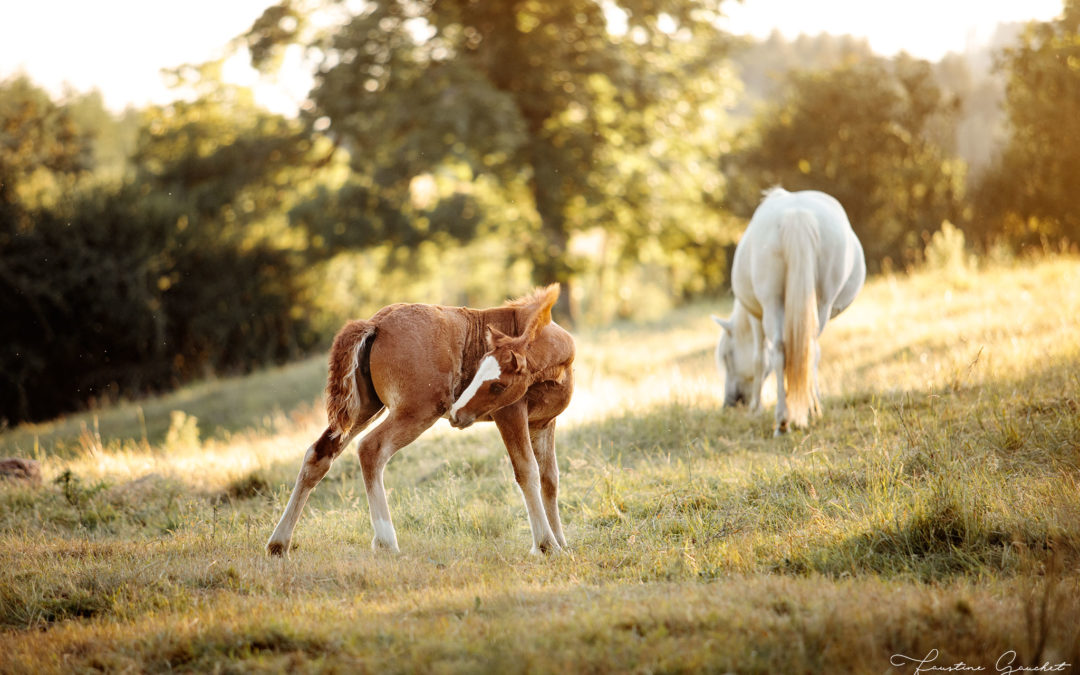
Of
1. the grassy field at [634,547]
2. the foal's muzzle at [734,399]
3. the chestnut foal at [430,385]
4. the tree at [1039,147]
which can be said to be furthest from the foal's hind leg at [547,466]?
the tree at [1039,147]

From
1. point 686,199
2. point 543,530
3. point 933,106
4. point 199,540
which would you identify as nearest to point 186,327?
point 686,199

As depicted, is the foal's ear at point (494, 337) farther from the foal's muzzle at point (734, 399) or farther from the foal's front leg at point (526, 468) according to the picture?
the foal's muzzle at point (734, 399)

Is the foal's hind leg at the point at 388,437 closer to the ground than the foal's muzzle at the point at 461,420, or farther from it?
closer to the ground

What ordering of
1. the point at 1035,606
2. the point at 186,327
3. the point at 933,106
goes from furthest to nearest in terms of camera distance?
1. the point at 933,106
2. the point at 186,327
3. the point at 1035,606

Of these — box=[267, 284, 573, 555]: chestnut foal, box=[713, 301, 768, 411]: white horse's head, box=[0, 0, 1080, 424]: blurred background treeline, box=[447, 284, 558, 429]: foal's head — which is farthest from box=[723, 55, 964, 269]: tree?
→ box=[447, 284, 558, 429]: foal's head

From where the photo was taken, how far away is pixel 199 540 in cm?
537

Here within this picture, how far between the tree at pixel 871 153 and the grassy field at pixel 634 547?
1531 cm

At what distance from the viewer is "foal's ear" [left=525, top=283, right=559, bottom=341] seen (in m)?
4.88

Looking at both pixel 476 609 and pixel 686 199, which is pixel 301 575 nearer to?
pixel 476 609

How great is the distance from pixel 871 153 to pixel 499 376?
919 inches

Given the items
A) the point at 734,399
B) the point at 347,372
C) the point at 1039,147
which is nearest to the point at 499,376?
the point at 347,372

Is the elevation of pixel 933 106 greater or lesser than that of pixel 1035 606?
greater

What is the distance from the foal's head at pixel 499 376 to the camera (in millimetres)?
4535

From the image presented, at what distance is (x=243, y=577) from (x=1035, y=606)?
148 inches
